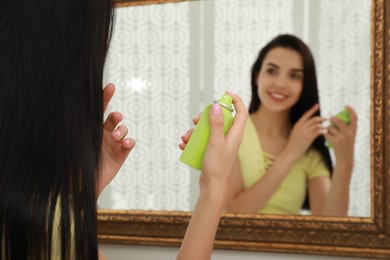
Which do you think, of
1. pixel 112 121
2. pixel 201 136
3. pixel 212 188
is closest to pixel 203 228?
pixel 212 188

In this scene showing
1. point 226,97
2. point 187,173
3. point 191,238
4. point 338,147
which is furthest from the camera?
point 187,173

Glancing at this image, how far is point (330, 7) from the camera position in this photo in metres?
1.24

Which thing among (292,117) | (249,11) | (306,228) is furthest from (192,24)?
(306,228)

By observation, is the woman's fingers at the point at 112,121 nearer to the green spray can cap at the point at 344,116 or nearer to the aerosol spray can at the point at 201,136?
the aerosol spray can at the point at 201,136

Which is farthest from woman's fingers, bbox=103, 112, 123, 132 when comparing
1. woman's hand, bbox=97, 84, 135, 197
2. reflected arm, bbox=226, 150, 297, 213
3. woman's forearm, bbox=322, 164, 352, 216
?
Result: woman's forearm, bbox=322, 164, 352, 216

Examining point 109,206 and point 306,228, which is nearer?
point 306,228

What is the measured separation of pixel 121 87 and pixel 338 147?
2.19ft

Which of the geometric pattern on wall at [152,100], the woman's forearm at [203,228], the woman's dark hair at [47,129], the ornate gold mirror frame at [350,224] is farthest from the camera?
the geometric pattern on wall at [152,100]

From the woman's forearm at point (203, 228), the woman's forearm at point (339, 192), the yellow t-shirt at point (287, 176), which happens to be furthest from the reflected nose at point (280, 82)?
the woman's forearm at point (203, 228)

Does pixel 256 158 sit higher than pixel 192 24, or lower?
lower

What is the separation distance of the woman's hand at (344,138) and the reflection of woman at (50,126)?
815 millimetres

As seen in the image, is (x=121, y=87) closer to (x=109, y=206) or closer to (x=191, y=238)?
(x=109, y=206)

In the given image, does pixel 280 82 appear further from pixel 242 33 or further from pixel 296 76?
pixel 242 33

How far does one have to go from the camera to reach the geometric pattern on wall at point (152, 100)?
137 cm
